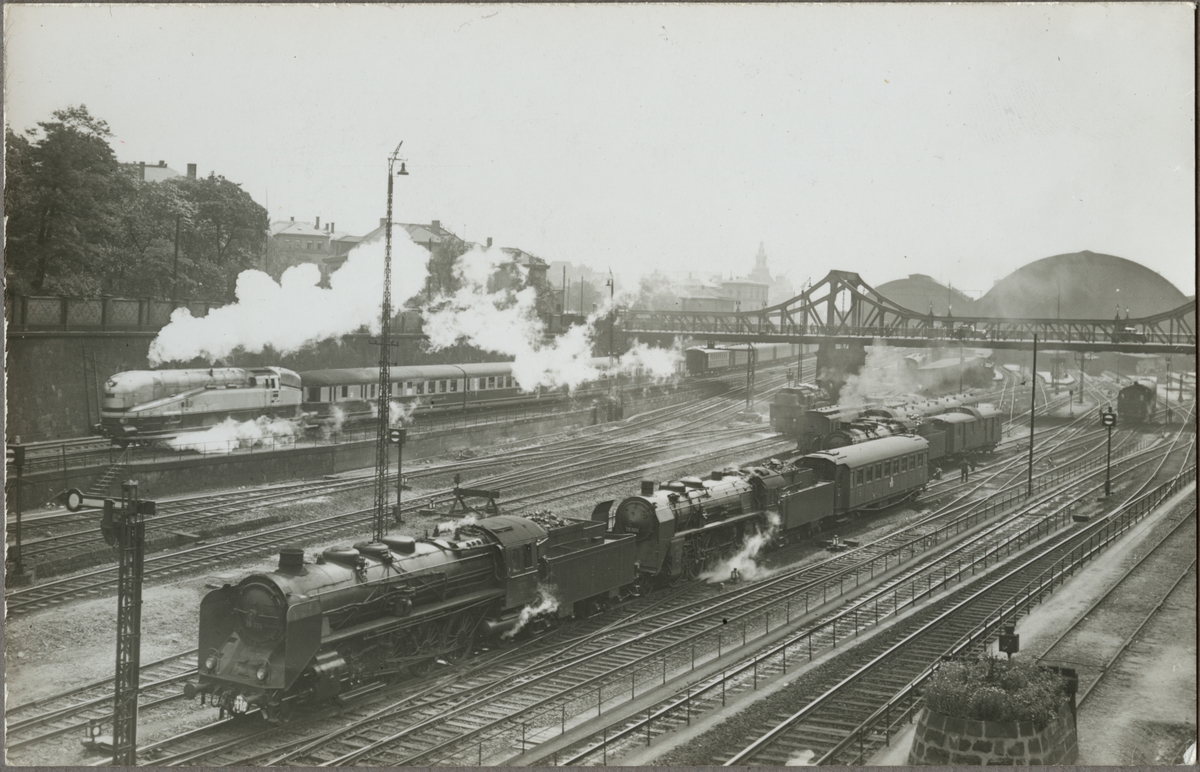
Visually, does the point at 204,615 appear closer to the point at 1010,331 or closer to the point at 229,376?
the point at 229,376

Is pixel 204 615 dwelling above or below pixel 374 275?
below

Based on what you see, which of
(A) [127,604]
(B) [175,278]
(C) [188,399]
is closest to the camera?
(A) [127,604]

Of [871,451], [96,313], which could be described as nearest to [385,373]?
[96,313]

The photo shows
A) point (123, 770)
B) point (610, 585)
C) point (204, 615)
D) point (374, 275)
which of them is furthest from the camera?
point (374, 275)

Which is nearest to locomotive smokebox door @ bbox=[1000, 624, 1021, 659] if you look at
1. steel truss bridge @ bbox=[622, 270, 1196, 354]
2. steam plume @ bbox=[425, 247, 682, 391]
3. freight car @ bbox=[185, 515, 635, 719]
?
freight car @ bbox=[185, 515, 635, 719]

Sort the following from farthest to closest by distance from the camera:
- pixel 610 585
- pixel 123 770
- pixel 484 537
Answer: pixel 610 585
pixel 484 537
pixel 123 770

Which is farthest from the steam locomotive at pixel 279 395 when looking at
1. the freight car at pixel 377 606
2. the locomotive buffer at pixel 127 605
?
the locomotive buffer at pixel 127 605

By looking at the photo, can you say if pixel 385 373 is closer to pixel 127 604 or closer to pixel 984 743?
pixel 127 604

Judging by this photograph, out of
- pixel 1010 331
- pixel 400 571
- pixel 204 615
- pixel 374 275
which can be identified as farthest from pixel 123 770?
pixel 1010 331
